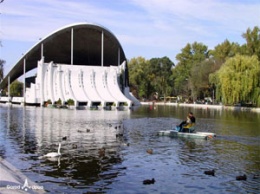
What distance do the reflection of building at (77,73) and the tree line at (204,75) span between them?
1548 centimetres

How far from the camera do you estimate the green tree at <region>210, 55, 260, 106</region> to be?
5447cm

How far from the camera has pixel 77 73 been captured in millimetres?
64438

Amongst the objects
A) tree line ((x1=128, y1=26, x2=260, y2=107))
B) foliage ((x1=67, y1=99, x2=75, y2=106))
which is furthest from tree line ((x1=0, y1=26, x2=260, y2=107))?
foliage ((x1=67, y1=99, x2=75, y2=106))

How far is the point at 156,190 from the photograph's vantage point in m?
10.3

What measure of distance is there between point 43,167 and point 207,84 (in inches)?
2954

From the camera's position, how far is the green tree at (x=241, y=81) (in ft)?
179

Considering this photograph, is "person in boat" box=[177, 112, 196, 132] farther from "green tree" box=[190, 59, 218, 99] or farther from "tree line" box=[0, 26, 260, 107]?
"green tree" box=[190, 59, 218, 99]

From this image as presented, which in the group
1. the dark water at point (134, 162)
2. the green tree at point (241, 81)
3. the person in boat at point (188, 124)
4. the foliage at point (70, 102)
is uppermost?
the green tree at point (241, 81)

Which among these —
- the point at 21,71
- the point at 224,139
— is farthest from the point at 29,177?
the point at 21,71

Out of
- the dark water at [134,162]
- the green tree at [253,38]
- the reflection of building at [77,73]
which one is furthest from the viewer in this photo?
the green tree at [253,38]

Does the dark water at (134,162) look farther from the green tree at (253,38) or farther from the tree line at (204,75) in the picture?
the green tree at (253,38)

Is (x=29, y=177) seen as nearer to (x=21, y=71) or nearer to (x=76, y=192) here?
(x=76, y=192)

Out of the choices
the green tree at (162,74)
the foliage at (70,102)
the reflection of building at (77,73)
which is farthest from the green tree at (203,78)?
the foliage at (70,102)

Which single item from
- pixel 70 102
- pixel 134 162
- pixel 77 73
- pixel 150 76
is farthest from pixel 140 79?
pixel 134 162
